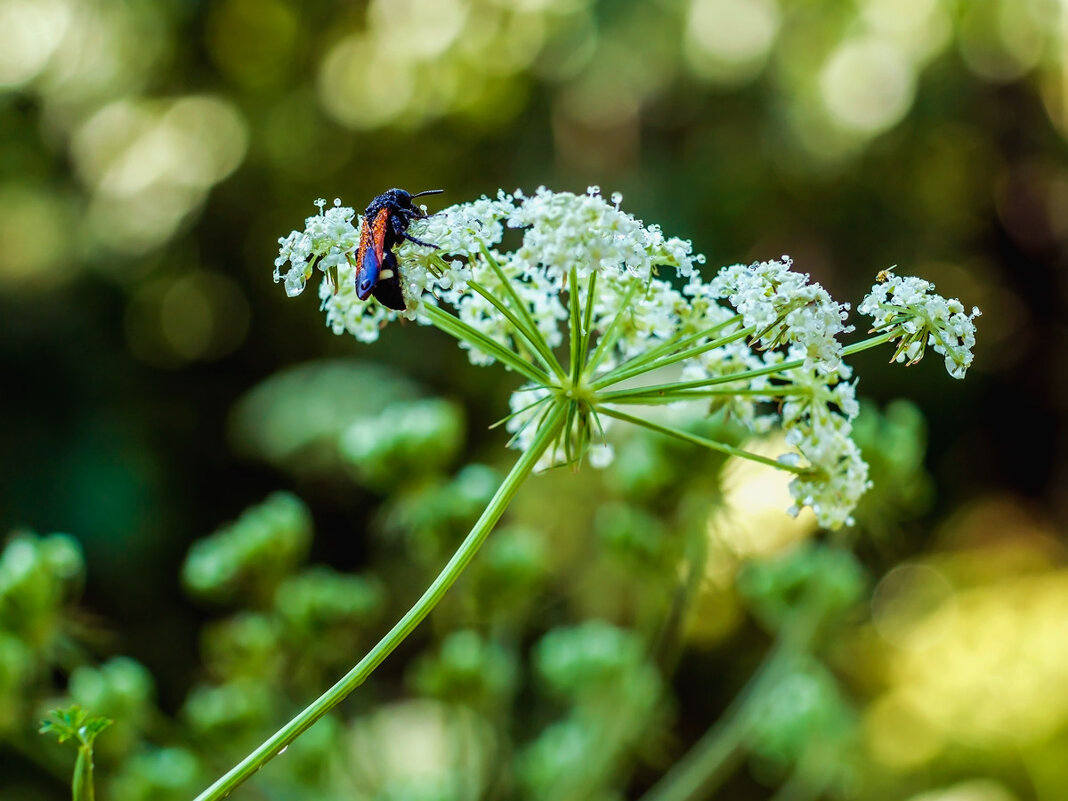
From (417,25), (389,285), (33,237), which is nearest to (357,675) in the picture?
(389,285)

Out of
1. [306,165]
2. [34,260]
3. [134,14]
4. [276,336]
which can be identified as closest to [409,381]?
[276,336]

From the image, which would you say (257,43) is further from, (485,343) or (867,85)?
(485,343)

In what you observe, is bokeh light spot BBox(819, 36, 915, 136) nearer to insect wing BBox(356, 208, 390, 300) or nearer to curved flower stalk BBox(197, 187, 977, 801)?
curved flower stalk BBox(197, 187, 977, 801)

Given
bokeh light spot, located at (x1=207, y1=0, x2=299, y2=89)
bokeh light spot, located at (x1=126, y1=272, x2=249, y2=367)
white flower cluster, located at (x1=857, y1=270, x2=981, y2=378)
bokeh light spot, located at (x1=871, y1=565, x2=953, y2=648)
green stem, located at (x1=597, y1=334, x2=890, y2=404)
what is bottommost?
green stem, located at (x1=597, y1=334, x2=890, y2=404)

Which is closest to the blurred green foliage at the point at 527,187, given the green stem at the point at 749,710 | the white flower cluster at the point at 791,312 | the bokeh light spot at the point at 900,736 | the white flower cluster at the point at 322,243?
the bokeh light spot at the point at 900,736

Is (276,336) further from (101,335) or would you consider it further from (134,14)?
(134,14)

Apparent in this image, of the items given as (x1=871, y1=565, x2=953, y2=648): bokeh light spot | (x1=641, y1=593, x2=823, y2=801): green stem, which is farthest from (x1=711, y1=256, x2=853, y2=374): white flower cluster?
(x1=871, y1=565, x2=953, y2=648): bokeh light spot
